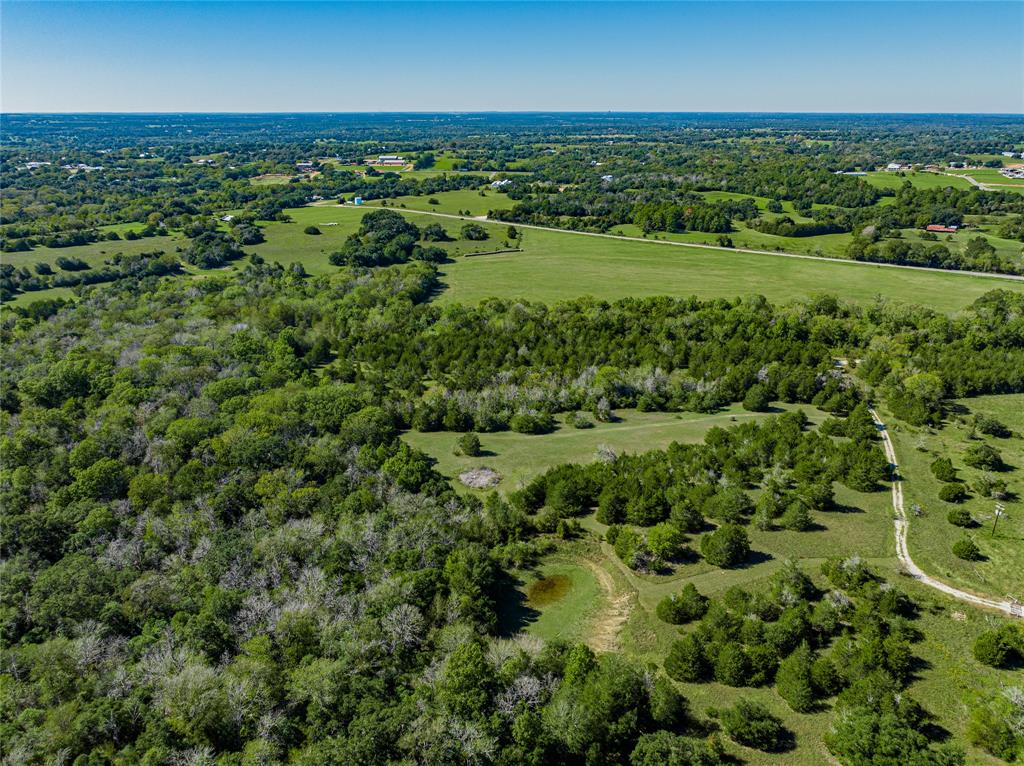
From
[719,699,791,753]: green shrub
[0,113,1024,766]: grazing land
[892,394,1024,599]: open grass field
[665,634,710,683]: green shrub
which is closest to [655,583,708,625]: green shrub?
[0,113,1024,766]: grazing land

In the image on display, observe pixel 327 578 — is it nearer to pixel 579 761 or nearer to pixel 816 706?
pixel 579 761

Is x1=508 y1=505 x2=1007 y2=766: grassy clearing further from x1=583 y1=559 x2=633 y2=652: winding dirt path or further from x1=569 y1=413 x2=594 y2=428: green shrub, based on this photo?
x1=569 y1=413 x2=594 y2=428: green shrub

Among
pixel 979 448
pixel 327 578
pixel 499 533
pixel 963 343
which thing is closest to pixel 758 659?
pixel 499 533

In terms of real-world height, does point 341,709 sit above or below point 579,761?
above

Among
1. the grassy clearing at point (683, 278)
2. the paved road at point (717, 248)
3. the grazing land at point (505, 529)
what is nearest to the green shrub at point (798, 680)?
the grazing land at point (505, 529)

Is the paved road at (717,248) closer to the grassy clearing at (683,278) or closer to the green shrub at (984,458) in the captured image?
the grassy clearing at (683,278)

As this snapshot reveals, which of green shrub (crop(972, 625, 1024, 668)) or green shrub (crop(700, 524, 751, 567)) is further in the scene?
green shrub (crop(700, 524, 751, 567))

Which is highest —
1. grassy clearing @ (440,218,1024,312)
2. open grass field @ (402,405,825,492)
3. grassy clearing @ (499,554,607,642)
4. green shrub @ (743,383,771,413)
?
grassy clearing @ (440,218,1024,312)
